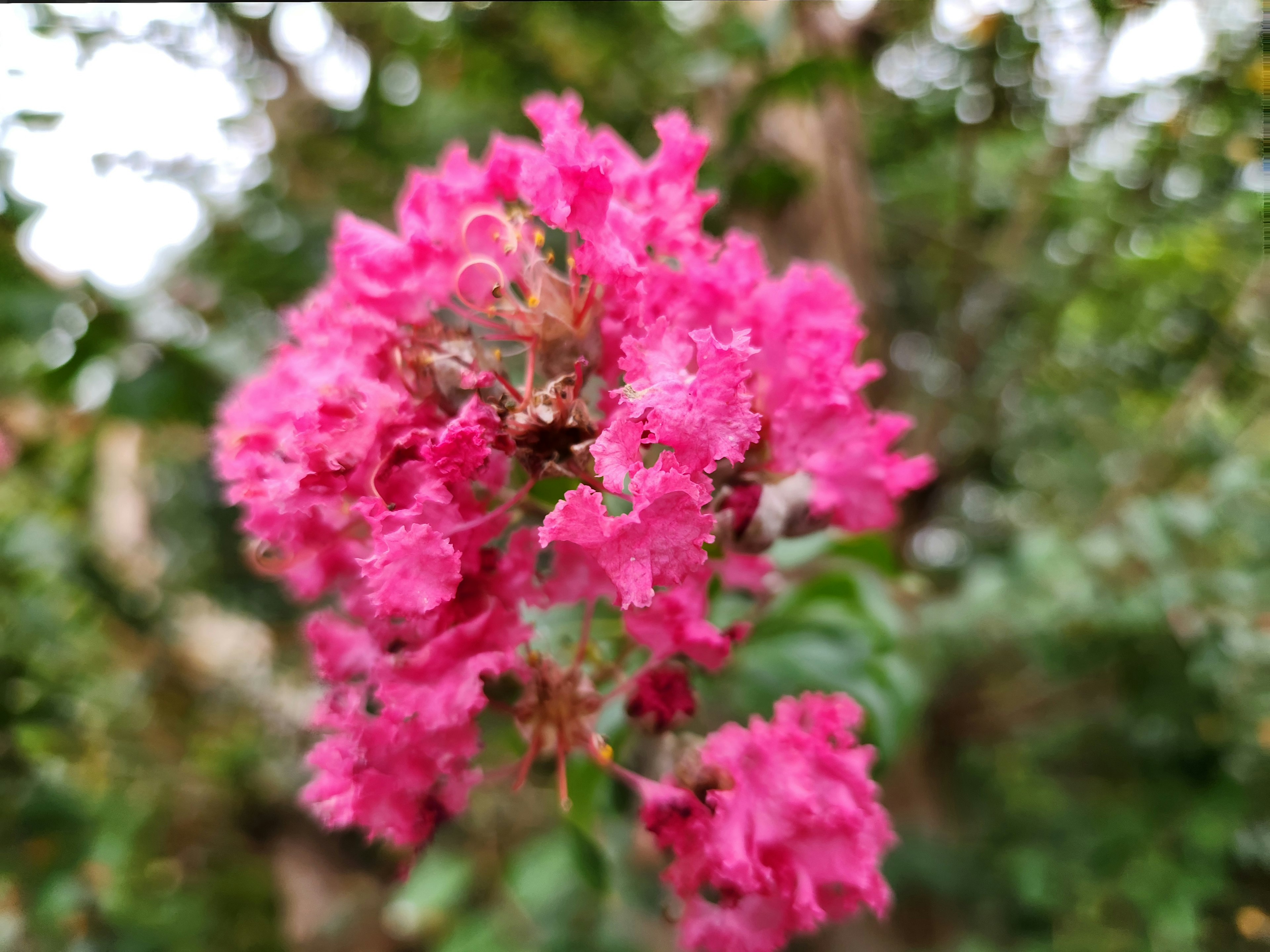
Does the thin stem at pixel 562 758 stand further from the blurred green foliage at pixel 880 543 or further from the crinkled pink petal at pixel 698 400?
the crinkled pink petal at pixel 698 400

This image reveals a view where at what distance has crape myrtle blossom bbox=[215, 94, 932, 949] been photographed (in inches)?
21.5

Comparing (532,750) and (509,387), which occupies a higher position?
(509,387)

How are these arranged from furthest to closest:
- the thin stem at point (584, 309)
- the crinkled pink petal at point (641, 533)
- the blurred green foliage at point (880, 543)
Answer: the blurred green foliage at point (880, 543)
the thin stem at point (584, 309)
the crinkled pink petal at point (641, 533)

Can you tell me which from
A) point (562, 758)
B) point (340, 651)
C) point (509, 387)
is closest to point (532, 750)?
point (562, 758)

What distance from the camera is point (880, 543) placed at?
1.04 m

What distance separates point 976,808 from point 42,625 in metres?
2.03

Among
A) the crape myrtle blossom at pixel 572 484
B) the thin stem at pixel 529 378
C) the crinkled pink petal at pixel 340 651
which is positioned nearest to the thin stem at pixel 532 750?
the crape myrtle blossom at pixel 572 484

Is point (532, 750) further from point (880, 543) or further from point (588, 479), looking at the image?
point (880, 543)

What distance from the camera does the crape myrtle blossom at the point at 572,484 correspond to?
55 cm

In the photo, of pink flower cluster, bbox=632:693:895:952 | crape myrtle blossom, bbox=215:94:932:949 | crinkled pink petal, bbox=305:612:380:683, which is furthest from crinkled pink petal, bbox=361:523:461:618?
pink flower cluster, bbox=632:693:895:952

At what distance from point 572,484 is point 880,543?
1.84 feet

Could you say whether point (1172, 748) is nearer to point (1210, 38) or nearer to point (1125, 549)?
point (1125, 549)

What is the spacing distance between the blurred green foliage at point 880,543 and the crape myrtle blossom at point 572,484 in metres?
0.19

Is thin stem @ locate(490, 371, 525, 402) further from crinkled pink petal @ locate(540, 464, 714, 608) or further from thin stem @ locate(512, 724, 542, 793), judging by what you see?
thin stem @ locate(512, 724, 542, 793)
